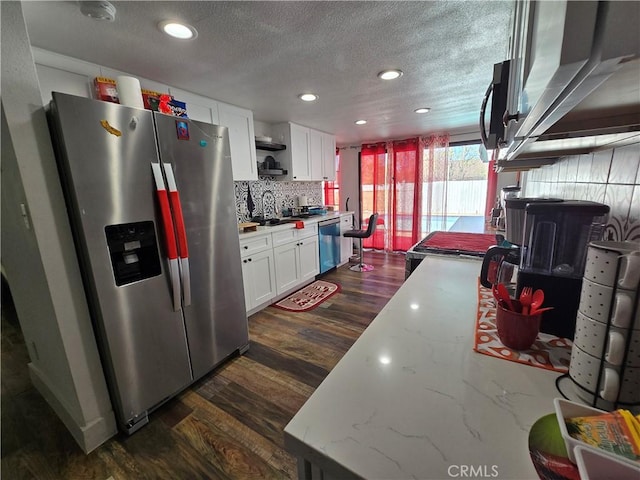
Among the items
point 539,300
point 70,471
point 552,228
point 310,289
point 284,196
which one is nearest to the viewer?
point 539,300

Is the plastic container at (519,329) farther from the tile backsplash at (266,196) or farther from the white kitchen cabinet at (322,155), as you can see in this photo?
the white kitchen cabinet at (322,155)

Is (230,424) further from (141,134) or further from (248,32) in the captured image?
(248,32)

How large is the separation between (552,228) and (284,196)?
3544mm

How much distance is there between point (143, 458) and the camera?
1.35 meters

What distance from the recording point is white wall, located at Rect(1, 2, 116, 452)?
1117mm

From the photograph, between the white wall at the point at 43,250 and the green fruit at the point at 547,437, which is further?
the white wall at the point at 43,250

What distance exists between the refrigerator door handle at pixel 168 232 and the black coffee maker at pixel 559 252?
1.65 metres

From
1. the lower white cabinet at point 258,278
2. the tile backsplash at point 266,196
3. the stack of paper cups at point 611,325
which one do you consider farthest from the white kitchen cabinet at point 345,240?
the stack of paper cups at point 611,325

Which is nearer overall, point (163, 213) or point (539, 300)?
point (539, 300)

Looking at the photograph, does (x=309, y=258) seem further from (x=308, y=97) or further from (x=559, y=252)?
(x=559, y=252)

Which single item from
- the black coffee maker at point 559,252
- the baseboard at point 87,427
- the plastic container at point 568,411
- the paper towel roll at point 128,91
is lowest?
the baseboard at point 87,427

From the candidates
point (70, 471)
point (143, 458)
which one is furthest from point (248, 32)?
point (70, 471)

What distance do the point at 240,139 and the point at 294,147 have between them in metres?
0.99

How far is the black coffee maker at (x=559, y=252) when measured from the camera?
79cm
